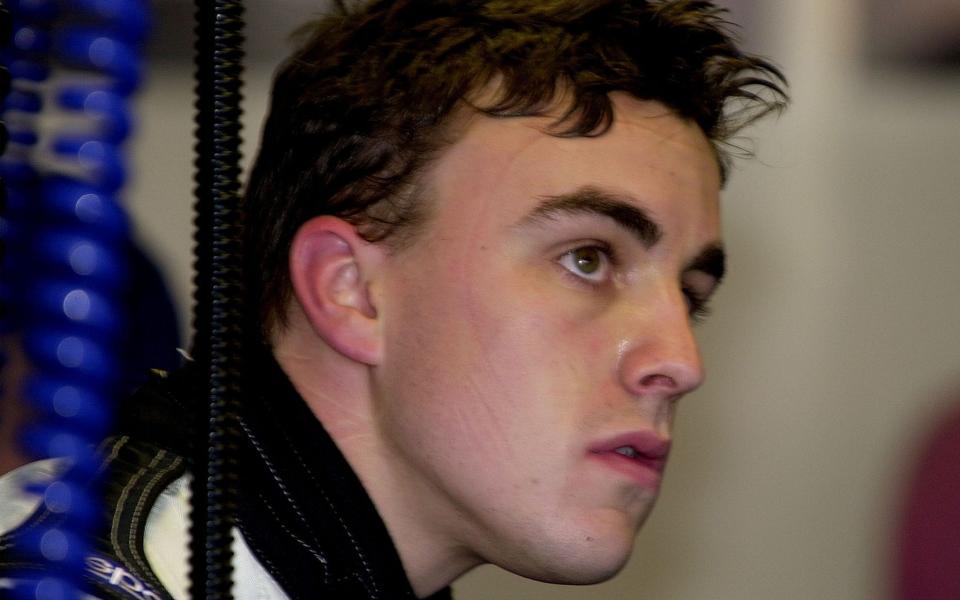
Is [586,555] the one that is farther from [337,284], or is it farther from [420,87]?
[420,87]

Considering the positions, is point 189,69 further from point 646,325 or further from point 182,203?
point 646,325

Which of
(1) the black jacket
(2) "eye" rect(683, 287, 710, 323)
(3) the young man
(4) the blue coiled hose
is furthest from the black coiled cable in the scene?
(2) "eye" rect(683, 287, 710, 323)

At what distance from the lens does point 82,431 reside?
307mm

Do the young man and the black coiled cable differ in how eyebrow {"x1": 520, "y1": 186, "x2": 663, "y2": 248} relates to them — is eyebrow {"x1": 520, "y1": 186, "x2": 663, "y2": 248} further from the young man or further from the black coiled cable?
the black coiled cable

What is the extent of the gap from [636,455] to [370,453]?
0.21 metres

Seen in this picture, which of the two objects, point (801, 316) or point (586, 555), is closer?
point (586, 555)

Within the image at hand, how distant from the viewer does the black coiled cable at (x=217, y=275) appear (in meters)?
0.45

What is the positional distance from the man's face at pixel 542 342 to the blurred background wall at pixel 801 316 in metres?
0.92

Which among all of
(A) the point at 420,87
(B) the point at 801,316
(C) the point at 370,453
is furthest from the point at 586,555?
(B) the point at 801,316

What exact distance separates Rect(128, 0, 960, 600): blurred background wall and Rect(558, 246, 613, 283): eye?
928 mm

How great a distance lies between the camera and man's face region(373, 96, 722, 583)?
0.86 metres

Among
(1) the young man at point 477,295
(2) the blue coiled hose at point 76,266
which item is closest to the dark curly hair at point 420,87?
(1) the young man at point 477,295

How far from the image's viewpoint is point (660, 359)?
87 centimetres

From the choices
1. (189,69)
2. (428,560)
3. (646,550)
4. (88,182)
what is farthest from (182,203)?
(88,182)
